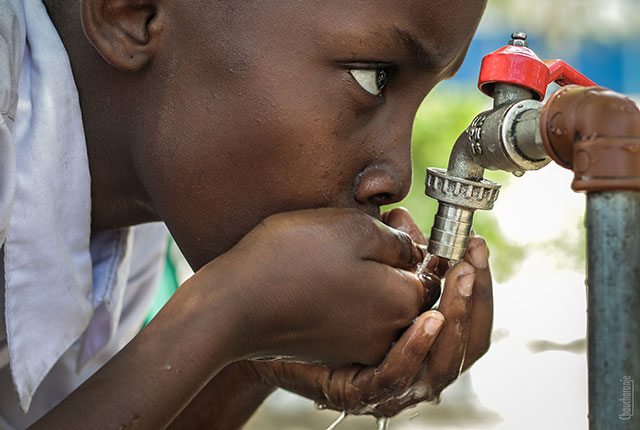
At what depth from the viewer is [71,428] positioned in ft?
2.81

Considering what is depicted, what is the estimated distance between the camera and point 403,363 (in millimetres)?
953

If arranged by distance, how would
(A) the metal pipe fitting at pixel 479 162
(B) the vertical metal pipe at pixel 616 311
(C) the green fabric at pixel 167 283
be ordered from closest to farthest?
(B) the vertical metal pipe at pixel 616 311 → (A) the metal pipe fitting at pixel 479 162 → (C) the green fabric at pixel 167 283

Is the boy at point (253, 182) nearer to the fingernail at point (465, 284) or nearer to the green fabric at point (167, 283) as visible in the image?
the fingernail at point (465, 284)

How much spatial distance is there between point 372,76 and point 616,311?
0.44 m

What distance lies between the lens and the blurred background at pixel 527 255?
2441 mm

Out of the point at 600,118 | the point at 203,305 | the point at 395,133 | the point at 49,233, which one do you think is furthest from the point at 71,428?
the point at 600,118

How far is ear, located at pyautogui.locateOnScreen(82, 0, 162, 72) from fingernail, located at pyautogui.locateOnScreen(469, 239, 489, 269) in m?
0.47

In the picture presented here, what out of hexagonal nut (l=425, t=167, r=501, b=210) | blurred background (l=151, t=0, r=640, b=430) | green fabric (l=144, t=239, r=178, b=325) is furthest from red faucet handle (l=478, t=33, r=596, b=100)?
blurred background (l=151, t=0, r=640, b=430)

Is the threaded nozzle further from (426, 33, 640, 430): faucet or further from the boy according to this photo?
(426, 33, 640, 430): faucet

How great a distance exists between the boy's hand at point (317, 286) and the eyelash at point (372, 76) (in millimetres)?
153

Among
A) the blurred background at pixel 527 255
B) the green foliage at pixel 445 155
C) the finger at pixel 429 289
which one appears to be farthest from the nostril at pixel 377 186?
the green foliage at pixel 445 155

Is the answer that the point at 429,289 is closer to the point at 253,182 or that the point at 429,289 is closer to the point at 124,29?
the point at 253,182

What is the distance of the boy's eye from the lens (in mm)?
954

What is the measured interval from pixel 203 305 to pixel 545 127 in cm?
Result: 40
